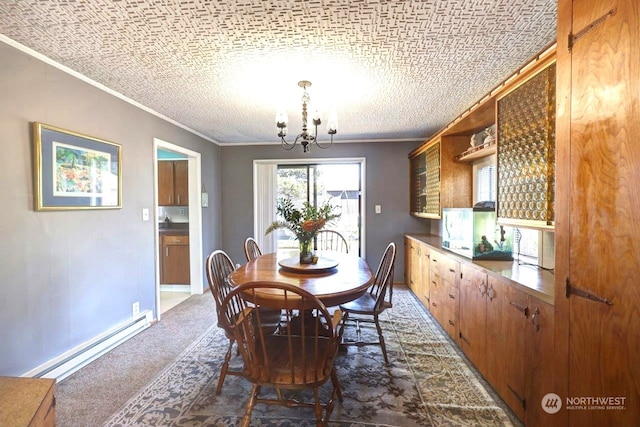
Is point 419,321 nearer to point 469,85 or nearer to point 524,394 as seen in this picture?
point 524,394

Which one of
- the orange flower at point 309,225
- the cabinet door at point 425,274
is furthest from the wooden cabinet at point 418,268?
the orange flower at point 309,225

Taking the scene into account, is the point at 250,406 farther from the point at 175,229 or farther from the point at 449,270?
the point at 175,229

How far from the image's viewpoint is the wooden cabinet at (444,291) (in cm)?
247

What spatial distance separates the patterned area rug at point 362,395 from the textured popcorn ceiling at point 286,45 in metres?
2.30

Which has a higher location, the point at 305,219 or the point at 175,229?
the point at 305,219

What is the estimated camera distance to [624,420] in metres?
0.86

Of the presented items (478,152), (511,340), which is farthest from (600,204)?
(478,152)

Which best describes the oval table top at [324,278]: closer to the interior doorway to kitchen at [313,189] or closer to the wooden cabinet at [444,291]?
the wooden cabinet at [444,291]

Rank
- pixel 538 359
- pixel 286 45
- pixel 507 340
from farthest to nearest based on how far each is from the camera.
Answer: pixel 286 45, pixel 507 340, pixel 538 359

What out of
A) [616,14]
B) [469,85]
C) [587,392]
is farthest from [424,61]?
[587,392]

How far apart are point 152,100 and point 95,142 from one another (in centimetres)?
73

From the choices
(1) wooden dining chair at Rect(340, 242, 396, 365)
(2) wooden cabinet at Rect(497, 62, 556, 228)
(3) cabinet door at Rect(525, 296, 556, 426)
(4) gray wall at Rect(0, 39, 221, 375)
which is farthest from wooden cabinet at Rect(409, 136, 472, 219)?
(4) gray wall at Rect(0, 39, 221, 375)

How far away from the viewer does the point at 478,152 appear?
2.66 m

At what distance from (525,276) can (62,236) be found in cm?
328
